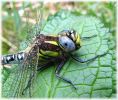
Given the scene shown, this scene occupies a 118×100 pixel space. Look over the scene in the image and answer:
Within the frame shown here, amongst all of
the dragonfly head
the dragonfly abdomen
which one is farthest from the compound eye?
the dragonfly abdomen

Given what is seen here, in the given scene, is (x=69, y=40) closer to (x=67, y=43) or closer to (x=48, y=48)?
(x=67, y=43)

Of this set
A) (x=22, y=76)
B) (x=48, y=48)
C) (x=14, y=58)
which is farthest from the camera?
(x=14, y=58)

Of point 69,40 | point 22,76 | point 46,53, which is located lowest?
point 22,76

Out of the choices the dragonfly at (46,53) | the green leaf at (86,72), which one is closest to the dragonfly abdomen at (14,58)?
the dragonfly at (46,53)

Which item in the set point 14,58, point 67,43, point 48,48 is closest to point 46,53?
point 48,48

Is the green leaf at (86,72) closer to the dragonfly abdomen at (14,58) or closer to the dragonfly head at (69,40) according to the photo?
the dragonfly head at (69,40)

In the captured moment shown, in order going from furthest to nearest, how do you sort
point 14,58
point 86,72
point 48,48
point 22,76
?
point 14,58
point 48,48
point 22,76
point 86,72

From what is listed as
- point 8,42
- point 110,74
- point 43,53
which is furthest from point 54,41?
point 8,42
